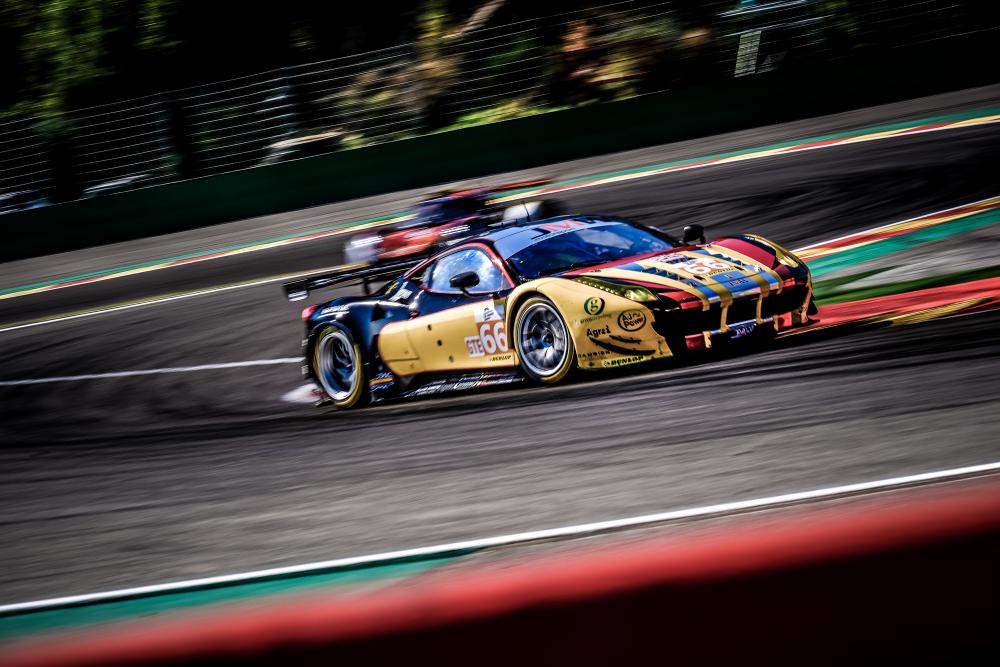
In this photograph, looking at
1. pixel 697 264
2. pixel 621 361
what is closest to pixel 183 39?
pixel 697 264

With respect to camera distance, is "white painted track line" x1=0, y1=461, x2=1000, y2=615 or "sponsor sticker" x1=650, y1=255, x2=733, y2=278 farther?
"sponsor sticker" x1=650, y1=255, x2=733, y2=278

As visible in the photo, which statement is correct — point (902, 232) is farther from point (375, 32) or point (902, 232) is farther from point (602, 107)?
point (375, 32)

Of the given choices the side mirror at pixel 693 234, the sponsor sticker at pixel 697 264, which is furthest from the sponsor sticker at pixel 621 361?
the side mirror at pixel 693 234

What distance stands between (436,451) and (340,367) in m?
2.72

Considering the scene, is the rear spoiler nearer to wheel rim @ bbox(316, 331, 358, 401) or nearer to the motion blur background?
wheel rim @ bbox(316, 331, 358, 401)

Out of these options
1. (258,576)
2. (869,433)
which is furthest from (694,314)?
(258,576)

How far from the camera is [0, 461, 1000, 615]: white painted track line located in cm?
473

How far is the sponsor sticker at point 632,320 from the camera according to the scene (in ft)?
23.3

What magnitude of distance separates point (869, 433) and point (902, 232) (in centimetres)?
592

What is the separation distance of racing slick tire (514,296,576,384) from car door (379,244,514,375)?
0.14m

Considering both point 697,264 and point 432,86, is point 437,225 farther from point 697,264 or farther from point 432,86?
point 432,86

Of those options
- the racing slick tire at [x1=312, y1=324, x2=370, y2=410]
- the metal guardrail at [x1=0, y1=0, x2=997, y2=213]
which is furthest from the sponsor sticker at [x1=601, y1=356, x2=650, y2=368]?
the metal guardrail at [x1=0, y1=0, x2=997, y2=213]

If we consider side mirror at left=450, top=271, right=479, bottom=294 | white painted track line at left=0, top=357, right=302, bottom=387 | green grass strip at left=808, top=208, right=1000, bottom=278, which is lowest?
white painted track line at left=0, top=357, right=302, bottom=387

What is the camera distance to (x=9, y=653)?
9.03 ft
